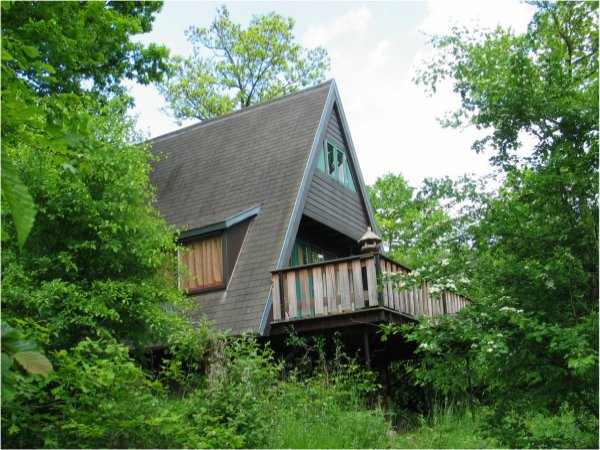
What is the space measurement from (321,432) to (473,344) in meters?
3.00

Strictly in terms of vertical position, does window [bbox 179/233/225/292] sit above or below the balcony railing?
above

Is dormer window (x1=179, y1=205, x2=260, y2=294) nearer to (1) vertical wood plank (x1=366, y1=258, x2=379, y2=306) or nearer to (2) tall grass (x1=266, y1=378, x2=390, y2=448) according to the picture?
(1) vertical wood plank (x1=366, y1=258, x2=379, y2=306)

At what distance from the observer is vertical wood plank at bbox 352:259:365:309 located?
530 inches

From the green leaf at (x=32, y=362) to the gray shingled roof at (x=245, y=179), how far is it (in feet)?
34.6

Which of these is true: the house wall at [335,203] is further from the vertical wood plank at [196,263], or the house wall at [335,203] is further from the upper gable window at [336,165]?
the vertical wood plank at [196,263]

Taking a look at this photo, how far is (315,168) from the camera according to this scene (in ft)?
56.7

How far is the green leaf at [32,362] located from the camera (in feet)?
10.9

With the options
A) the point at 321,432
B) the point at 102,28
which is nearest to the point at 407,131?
the point at 102,28

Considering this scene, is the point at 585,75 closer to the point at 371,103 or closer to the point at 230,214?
the point at 230,214

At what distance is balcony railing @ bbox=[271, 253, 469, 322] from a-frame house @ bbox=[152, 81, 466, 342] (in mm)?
20

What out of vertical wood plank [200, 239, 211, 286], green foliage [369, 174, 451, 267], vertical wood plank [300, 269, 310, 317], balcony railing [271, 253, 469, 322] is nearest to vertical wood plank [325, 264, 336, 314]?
balcony railing [271, 253, 469, 322]

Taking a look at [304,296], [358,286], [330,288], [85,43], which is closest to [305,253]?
[304,296]

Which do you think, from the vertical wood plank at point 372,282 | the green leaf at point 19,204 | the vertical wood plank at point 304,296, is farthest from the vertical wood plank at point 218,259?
the green leaf at point 19,204

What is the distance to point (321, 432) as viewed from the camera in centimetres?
966
